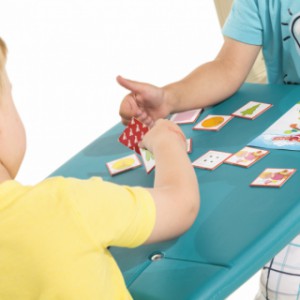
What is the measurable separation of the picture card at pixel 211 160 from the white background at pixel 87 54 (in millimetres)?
2070

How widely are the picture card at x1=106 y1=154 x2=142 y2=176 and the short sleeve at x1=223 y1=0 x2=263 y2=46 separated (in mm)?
430

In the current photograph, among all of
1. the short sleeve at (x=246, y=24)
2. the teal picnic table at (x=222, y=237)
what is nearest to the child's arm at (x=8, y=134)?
the teal picnic table at (x=222, y=237)

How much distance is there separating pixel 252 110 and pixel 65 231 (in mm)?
693

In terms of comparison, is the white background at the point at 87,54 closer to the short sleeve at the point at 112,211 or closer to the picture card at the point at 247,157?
the picture card at the point at 247,157

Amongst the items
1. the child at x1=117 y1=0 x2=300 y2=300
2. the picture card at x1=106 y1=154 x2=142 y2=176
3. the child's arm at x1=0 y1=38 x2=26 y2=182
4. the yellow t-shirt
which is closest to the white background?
the child at x1=117 y1=0 x2=300 y2=300

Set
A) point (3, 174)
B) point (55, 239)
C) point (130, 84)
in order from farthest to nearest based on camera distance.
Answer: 1. point (130, 84)
2. point (3, 174)
3. point (55, 239)

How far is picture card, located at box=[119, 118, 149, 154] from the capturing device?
1.42 metres

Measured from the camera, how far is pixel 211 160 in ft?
4.36

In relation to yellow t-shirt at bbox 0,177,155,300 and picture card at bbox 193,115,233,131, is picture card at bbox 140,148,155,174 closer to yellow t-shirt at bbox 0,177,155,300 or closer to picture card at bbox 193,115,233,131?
picture card at bbox 193,115,233,131

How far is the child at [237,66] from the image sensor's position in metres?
1.54

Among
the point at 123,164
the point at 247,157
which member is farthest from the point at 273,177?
the point at 123,164

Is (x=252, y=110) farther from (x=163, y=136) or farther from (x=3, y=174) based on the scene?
(x=3, y=174)

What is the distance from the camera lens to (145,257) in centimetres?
113

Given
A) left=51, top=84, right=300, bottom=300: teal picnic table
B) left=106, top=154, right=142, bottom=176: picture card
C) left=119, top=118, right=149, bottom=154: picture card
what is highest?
left=119, top=118, right=149, bottom=154: picture card
